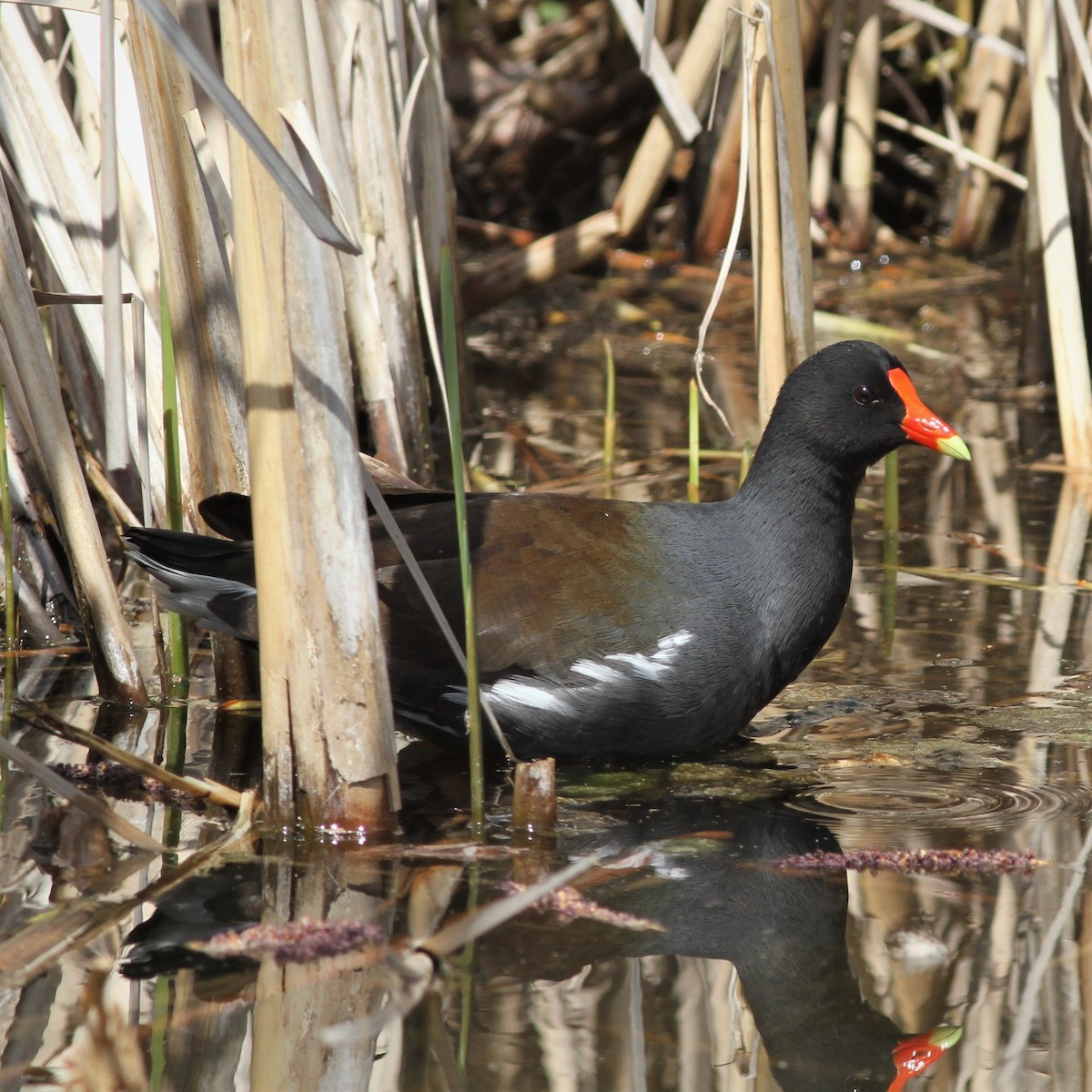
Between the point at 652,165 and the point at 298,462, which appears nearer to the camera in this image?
the point at 298,462

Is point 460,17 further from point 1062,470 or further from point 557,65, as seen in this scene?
point 1062,470

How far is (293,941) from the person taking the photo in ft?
6.22

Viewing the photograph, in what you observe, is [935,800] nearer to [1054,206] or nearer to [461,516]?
[461,516]

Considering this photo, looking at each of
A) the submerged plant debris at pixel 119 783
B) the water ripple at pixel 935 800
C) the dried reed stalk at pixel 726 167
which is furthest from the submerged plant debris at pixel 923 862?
the dried reed stalk at pixel 726 167

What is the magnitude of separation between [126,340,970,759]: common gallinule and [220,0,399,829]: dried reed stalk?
0.39 meters

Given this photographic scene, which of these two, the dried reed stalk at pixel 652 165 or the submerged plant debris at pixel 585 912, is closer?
the submerged plant debris at pixel 585 912

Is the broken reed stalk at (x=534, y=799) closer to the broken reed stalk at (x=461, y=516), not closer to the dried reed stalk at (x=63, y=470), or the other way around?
the broken reed stalk at (x=461, y=516)

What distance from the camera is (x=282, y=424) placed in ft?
6.59

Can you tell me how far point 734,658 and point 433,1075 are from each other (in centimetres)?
110

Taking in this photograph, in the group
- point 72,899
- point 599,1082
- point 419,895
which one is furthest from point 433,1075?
point 72,899

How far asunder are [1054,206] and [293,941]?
2692 mm

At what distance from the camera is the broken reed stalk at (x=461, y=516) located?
6.33 feet

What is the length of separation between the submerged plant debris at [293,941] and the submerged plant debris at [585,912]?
0.77ft

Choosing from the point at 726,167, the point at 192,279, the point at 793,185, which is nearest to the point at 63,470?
the point at 192,279
